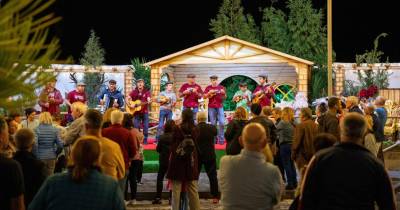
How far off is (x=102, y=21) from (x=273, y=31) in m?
26.7

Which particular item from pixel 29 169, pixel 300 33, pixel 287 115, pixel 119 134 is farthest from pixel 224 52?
pixel 29 169

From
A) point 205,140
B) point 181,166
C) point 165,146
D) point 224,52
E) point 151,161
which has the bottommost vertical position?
point 151,161

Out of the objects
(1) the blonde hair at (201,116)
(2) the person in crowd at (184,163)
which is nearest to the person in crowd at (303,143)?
(1) the blonde hair at (201,116)

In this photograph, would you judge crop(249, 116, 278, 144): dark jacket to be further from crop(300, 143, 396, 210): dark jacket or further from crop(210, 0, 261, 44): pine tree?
crop(210, 0, 261, 44): pine tree

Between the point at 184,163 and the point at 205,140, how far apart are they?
1420 millimetres

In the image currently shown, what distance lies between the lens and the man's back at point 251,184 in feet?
→ 18.0

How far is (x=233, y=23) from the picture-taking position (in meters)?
42.6

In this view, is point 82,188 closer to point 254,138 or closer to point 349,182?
point 254,138

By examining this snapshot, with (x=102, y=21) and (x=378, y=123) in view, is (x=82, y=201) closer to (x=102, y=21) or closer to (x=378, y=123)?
(x=378, y=123)

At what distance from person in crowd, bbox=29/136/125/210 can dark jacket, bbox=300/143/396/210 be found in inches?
57.2

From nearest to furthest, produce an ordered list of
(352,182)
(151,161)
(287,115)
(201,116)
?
(352,182), (201,116), (287,115), (151,161)

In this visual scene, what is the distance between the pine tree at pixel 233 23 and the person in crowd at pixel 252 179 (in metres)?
36.5

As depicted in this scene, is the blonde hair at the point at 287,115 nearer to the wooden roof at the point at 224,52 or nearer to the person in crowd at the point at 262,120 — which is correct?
the person in crowd at the point at 262,120

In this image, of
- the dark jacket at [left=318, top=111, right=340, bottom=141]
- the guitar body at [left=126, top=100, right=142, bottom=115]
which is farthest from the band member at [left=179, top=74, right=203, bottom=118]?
the dark jacket at [left=318, top=111, right=340, bottom=141]
